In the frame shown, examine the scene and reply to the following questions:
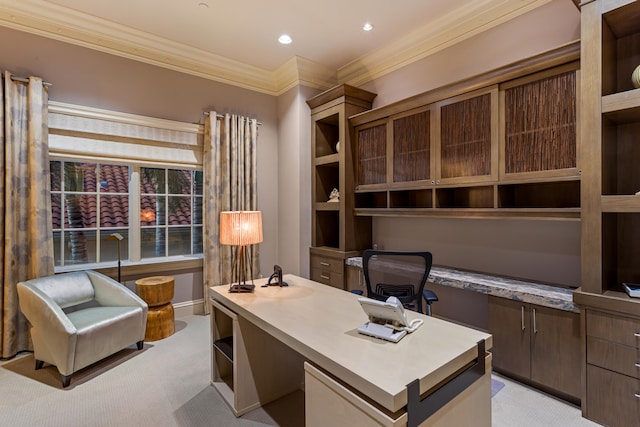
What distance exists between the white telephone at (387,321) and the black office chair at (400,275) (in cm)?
83

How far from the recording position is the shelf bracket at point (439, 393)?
1057 millimetres

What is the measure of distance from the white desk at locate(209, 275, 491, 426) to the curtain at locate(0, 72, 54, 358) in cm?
204

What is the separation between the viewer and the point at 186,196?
4043 millimetres

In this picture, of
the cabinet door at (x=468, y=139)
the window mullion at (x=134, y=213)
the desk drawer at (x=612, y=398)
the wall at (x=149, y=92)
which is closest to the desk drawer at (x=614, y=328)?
the desk drawer at (x=612, y=398)

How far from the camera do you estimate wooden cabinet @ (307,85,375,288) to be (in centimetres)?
377

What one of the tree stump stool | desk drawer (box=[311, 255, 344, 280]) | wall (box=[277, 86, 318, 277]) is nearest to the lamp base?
the tree stump stool

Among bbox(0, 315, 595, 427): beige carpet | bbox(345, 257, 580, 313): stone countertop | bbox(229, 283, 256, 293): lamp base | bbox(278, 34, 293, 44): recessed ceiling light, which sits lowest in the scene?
bbox(0, 315, 595, 427): beige carpet

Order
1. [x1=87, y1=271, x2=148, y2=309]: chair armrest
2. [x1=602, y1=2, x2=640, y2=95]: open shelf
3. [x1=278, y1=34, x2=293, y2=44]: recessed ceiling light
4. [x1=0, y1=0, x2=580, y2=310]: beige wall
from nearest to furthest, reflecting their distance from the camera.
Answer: [x1=602, y1=2, x2=640, y2=95]: open shelf
[x1=0, y1=0, x2=580, y2=310]: beige wall
[x1=87, y1=271, x2=148, y2=309]: chair armrest
[x1=278, y1=34, x2=293, y2=44]: recessed ceiling light

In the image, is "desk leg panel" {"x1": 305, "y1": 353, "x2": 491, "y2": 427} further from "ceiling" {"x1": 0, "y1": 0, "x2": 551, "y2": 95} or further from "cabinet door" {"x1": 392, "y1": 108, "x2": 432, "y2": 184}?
"ceiling" {"x1": 0, "y1": 0, "x2": 551, "y2": 95}

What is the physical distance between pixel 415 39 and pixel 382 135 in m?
1.06

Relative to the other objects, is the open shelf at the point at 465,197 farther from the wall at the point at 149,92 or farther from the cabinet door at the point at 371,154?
the wall at the point at 149,92

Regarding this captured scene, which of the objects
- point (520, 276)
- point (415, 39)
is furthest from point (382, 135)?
point (520, 276)

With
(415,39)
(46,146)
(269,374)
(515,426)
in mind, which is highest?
(415,39)

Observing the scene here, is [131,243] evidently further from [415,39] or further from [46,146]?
[415,39]
